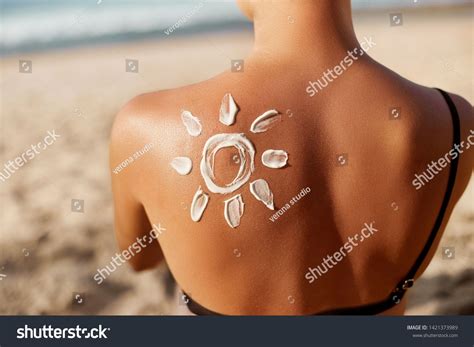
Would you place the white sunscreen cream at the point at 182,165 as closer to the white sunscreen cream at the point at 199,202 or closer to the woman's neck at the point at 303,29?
the white sunscreen cream at the point at 199,202

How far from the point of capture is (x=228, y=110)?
1348 mm

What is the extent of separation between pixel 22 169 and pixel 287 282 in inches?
134

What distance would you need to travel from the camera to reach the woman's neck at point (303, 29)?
1.36m

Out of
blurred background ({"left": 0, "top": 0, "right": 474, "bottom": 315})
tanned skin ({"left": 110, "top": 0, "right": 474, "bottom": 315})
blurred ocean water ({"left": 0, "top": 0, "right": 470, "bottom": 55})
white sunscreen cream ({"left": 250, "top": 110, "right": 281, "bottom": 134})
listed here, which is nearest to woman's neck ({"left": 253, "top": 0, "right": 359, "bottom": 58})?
tanned skin ({"left": 110, "top": 0, "right": 474, "bottom": 315})

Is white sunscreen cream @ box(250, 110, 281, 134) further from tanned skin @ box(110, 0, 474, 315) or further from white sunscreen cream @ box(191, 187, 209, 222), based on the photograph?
white sunscreen cream @ box(191, 187, 209, 222)

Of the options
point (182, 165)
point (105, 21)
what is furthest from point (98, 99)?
point (182, 165)

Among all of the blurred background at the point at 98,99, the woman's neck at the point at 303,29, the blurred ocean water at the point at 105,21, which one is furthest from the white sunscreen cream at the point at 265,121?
the blurred ocean water at the point at 105,21

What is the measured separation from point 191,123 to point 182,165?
92mm

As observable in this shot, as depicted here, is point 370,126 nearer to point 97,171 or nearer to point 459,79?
point 97,171

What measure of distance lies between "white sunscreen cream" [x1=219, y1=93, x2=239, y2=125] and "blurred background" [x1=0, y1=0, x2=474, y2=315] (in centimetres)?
93

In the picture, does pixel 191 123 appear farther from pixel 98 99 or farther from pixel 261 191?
pixel 98 99

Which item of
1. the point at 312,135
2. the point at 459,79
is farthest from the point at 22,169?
the point at 312,135

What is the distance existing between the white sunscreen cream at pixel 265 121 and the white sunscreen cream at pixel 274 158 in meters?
0.05

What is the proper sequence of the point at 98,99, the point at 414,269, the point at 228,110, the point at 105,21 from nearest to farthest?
the point at 228,110, the point at 414,269, the point at 98,99, the point at 105,21
